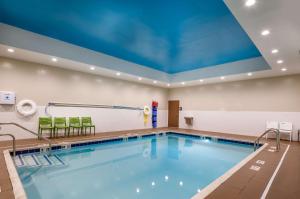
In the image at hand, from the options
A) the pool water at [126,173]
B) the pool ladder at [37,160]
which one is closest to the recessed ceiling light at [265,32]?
the pool water at [126,173]

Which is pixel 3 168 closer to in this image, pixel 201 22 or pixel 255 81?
pixel 201 22

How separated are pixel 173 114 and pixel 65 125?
22.3 feet

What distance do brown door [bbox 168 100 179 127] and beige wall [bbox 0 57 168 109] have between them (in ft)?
8.36

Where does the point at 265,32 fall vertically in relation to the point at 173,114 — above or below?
above

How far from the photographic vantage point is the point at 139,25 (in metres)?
4.45

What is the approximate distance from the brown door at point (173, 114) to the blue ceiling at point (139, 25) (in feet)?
16.4

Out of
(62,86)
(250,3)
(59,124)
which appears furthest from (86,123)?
(250,3)

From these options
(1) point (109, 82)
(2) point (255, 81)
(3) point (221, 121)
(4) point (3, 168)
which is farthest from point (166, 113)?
(4) point (3, 168)

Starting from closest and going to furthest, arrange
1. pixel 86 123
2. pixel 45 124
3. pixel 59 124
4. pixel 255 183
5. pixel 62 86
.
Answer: pixel 255 183, pixel 45 124, pixel 59 124, pixel 62 86, pixel 86 123

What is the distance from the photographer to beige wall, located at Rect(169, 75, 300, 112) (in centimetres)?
712

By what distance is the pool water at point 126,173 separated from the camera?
2.93 metres

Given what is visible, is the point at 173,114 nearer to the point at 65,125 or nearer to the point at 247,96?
the point at 247,96

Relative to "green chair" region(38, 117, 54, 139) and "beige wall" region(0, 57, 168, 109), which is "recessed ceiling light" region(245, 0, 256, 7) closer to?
"beige wall" region(0, 57, 168, 109)

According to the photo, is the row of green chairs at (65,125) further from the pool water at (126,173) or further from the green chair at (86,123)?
the pool water at (126,173)
